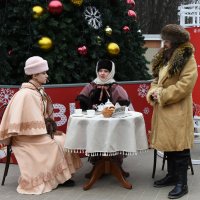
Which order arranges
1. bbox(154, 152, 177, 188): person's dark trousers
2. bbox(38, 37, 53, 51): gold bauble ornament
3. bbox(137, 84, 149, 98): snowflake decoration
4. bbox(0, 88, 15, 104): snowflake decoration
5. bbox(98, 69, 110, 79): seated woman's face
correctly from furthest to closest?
bbox(137, 84, 149, 98): snowflake decoration, bbox(38, 37, 53, 51): gold bauble ornament, bbox(0, 88, 15, 104): snowflake decoration, bbox(98, 69, 110, 79): seated woman's face, bbox(154, 152, 177, 188): person's dark trousers

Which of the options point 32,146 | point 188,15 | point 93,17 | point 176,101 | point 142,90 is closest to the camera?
point 176,101

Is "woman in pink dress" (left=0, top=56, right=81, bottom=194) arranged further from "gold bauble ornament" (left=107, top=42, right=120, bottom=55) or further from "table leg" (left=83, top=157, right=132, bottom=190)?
"gold bauble ornament" (left=107, top=42, right=120, bottom=55)

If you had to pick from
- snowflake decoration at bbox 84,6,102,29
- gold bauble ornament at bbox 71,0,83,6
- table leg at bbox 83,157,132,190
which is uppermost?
gold bauble ornament at bbox 71,0,83,6

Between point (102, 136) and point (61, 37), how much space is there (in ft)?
8.48

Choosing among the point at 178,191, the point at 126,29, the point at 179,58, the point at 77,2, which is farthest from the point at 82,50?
the point at 178,191

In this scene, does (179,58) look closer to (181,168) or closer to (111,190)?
(181,168)

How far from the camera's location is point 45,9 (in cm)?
782

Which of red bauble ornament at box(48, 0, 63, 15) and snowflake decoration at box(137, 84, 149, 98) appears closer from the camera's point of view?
red bauble ornament at box(48, 0, 63, 15)

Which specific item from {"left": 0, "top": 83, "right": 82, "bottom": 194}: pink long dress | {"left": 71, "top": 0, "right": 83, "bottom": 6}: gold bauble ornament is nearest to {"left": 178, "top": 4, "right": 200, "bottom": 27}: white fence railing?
{"left": 71, "top": 0, "right": 83, "bottom": 6}: gold bauble ornament

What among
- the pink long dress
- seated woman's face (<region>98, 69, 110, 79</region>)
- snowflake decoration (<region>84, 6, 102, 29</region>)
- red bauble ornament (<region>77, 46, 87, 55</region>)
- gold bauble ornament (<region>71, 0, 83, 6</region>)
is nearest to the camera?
the pink long dress

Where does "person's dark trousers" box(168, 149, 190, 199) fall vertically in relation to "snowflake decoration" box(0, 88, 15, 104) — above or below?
below

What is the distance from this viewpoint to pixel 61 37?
26.1ft

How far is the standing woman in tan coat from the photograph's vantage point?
19.1 ft

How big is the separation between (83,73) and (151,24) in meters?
16.2
